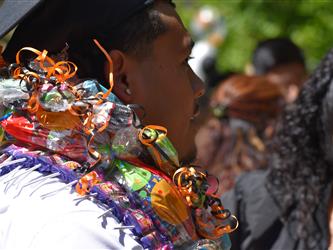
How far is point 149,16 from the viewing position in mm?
1985

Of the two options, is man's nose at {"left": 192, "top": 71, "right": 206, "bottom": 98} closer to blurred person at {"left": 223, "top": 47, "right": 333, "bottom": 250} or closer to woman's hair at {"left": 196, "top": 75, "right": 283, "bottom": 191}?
Answer: blurred person at {"left": 223, "top": 47, "right": 333, "bottom": 250}

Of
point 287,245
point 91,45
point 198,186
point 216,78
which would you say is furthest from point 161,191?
point 216,78

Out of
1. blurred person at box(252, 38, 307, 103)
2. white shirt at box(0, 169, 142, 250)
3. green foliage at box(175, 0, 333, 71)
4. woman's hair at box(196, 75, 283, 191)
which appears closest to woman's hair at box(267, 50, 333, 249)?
woman's hair at box(196, 75, 283, 191)

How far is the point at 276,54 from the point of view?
20.2 ft

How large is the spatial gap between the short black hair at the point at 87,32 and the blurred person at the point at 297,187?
141 cm

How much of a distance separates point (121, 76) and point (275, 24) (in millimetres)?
5722

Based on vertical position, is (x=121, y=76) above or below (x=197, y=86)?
above

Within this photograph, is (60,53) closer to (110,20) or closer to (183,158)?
(110,20)

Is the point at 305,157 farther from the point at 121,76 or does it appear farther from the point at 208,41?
the point at 208,41

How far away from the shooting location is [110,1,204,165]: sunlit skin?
195cm

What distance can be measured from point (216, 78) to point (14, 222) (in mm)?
6395

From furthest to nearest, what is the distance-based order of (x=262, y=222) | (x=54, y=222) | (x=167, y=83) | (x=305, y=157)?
1. (x=305, y=157)
2. (x=262, y=222)
3. (x=167, y=83)
4. (x=54, y=222)

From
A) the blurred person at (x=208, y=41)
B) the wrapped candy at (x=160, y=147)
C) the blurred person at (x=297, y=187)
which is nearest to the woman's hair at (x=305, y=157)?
the blurred person at (x=297, y=187)

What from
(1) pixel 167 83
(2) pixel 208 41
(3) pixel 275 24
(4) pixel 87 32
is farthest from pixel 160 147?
(2) pixel 208 41
